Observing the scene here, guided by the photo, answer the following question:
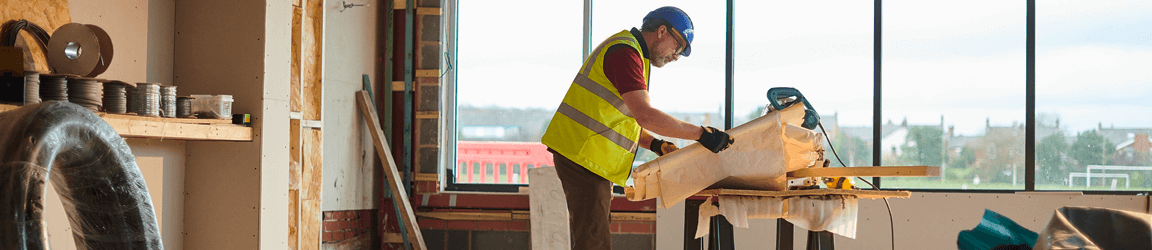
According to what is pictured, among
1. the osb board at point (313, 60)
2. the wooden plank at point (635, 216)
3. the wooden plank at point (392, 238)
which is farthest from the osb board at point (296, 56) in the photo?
the wooden plank at point (635, 216)

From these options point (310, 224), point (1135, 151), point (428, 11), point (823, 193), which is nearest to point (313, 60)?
point (310, 224)

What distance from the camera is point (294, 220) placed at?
3.23 meters

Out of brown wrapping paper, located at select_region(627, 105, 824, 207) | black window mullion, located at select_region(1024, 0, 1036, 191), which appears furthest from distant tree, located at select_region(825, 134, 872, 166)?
brown wrapping paper, located at select_region(627, 105, 824, 207)

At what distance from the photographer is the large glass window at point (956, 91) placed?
4656 millimetres

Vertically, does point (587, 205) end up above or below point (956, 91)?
below

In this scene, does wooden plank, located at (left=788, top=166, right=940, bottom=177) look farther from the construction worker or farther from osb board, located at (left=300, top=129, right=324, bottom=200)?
osb board, located at (left=300, top=129, right=324, bottom=200)

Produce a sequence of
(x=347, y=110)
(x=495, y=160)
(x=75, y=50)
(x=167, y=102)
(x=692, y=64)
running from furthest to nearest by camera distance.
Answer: (x=495, y=160), (x=692, y=64), (x=347, y=110), (x=167, y=102), (x=75, y=50)

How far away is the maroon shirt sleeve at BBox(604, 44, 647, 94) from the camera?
8.34ft

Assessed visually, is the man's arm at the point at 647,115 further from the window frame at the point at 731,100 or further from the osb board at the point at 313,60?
the window frame at the point at 731,100

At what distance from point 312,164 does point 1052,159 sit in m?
4.49

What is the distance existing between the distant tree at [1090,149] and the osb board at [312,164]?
4.56 meters

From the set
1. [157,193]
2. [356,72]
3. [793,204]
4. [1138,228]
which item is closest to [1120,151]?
[793,204]

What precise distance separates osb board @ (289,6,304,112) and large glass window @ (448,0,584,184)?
187 cm

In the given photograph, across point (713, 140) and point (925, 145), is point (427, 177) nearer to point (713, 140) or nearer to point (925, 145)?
point (713, 140)
